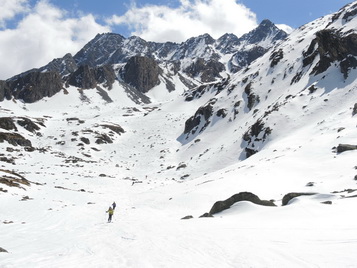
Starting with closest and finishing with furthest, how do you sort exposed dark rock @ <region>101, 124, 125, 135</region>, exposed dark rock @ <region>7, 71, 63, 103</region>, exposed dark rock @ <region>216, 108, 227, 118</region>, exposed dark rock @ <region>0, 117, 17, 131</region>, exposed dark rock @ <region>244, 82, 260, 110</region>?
exposed dark rock @ <region>244, 82, 260, 110</region>, exposed dark rock @ <region>216, 108, 227, 118</region>, exposed dark rock @ <region>0, 117, 17, 131</region>, exposed dark rock @ <region>101, 124, 125, 135</region>, exposed dark rock @ <region>7, 71, 63, 103</region>

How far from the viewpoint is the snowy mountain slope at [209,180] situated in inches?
437

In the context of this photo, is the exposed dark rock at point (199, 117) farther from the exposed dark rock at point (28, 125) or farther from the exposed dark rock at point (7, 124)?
the exposed dark rock at point (7, 124)

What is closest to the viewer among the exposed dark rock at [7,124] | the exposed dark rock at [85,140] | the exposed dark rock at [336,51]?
the exposed dark rock at [336,51]

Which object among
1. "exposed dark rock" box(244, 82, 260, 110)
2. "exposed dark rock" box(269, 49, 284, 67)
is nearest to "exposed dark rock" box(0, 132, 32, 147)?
"exposed dark rock" box(244, 82, 260, 110)

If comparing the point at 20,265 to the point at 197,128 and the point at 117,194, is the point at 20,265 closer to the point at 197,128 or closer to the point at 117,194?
the point at 117,194

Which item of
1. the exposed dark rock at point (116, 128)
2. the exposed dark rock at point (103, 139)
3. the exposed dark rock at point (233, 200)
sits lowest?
the exposed dark rock at point (233, 200)

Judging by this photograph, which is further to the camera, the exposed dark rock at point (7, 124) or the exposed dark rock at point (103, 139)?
the exposed dark rock at point (103, 139)

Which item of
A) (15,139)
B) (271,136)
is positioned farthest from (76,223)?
(15,139)

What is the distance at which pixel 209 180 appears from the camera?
37.1 m

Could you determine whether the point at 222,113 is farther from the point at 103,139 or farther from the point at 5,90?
the point at 5,90

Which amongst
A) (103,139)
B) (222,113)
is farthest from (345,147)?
(103,139)

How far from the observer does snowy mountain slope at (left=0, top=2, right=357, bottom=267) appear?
36.4ft

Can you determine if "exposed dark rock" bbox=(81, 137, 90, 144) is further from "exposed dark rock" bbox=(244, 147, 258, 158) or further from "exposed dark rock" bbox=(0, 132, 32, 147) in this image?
"exposed dark rock" bbox=(244, 147, 258, 158)

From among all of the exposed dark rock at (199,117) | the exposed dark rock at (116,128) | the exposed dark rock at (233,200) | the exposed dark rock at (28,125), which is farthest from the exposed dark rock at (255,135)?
the exposed dark rock at (28,125)
